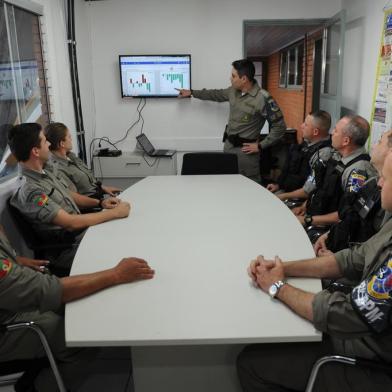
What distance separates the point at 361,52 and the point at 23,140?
3342 millimetres

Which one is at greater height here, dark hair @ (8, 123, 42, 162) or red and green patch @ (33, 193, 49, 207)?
dark hair @ (8, 123, 42, 162)

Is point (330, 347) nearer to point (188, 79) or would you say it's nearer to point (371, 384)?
point (371, 384)

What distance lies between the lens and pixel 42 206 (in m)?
2.15

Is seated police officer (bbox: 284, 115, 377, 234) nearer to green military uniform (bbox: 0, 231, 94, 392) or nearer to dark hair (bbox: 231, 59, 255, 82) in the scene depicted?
dark hair (bbox: 231, 59, 255, 82)

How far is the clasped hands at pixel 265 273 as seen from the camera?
1417 millimetres

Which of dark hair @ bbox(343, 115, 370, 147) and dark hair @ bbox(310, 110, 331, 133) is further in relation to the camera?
dark hair @ bbox(310, 110, 331, 133)

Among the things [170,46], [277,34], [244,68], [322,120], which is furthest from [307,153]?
[277,34]

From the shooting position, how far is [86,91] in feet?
15.3

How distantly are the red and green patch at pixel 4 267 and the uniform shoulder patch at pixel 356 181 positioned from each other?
1.93m

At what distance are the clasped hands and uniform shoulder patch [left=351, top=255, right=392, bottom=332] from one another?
0.29m

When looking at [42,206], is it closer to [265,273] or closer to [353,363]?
[265,273]

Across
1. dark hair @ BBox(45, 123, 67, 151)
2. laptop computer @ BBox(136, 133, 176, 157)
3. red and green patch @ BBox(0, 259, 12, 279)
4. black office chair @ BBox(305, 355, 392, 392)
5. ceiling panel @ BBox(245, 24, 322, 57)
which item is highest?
ceiling panel @ BBox(245, 24, 322, 57)

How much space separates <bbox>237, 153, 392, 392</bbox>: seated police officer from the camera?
1.18 metres

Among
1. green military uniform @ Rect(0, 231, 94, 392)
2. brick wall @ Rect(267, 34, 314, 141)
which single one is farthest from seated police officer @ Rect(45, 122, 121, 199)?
brick wall @ Rect(267, 34, 314, 141)
